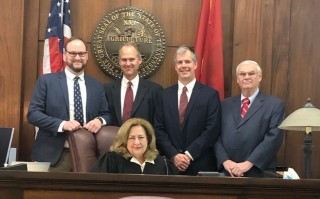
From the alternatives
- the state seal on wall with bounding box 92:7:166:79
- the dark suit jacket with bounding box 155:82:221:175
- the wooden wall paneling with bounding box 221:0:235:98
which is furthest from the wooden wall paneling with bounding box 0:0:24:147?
the wooden wall paneling with bounding box 221:0:235:98

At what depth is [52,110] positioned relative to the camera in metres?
4.75

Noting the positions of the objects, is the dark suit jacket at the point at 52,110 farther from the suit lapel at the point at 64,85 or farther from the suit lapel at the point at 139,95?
the suit lapel at the point at 139,95

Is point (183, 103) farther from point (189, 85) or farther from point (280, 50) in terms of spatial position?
point (280, 50)

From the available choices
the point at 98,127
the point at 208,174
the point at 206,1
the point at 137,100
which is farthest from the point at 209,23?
the point at 208,174

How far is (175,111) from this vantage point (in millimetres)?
4820

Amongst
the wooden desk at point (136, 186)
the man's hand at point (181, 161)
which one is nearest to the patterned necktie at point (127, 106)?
the man's hand at point (181, 161)

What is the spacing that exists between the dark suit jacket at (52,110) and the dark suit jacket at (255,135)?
99 centimetres

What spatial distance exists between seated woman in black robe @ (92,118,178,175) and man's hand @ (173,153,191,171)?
0.29m

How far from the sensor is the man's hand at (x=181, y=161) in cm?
461

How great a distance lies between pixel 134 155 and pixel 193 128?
2.47 ft

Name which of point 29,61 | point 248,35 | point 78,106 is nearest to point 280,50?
point 248,35

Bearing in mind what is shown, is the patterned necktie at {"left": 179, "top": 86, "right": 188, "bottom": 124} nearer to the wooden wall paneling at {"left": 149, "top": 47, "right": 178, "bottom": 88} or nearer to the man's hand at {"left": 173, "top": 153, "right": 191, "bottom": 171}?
the man's hand at {"left": 173, "top": 153, "right": 191, "bottom": 171}

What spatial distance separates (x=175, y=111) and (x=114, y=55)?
1214 millimetres

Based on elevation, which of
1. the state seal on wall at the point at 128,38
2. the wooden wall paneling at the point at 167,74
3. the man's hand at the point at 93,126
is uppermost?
the state seal on wall at the point at 128,38
